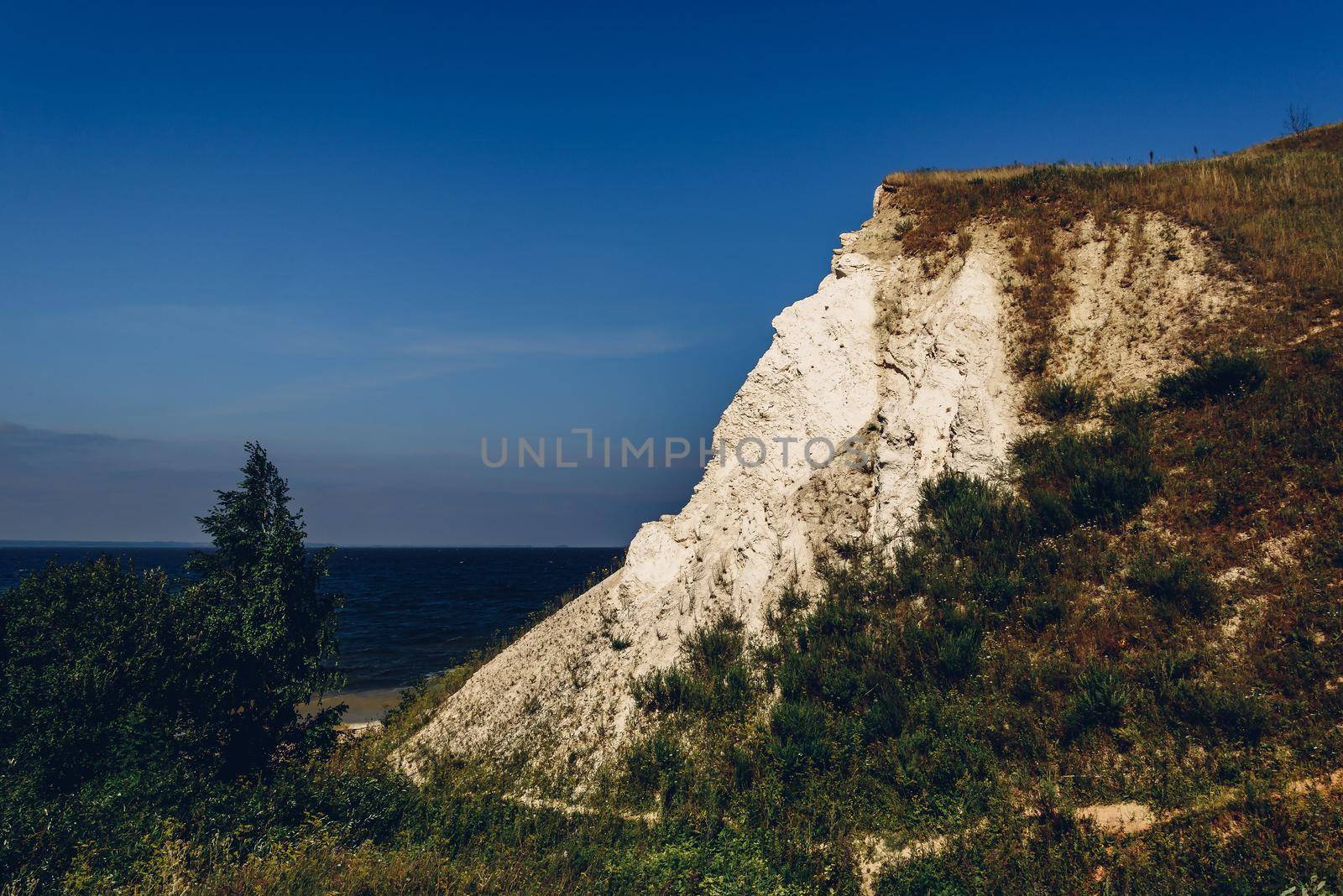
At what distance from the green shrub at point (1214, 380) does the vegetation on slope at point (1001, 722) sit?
0.05 metres

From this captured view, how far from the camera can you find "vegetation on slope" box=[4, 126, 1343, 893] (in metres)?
7.84

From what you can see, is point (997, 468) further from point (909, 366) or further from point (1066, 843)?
point (1066, 843)

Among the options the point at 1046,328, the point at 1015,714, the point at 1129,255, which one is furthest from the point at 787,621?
the point at 1129,255

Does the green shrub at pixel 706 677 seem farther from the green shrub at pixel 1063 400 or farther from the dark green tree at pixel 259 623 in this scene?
the green shrub at pixel 1063 400

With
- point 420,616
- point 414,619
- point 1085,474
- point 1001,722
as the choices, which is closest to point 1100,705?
point 1001,722

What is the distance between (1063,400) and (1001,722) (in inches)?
319

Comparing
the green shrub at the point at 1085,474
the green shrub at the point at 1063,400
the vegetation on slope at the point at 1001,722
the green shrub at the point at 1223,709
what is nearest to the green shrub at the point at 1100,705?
the vegetation on slope at the point at 1001,722

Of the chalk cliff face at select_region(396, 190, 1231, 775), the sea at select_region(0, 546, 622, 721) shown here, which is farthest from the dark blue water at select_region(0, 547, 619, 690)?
the chalk cliff face at select_region(396, 190, 1231, 775)

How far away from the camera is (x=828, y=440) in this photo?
16.7 metres

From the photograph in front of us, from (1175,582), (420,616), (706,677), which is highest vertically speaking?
(1175,582)

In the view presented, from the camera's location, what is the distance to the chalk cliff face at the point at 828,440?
48.3ft

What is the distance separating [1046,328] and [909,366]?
339 centimetres

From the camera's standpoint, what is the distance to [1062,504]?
41.3 feet

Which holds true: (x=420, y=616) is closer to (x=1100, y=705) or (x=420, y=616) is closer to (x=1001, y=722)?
(x=1001, y=722)
